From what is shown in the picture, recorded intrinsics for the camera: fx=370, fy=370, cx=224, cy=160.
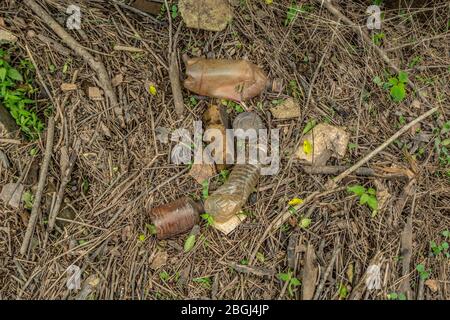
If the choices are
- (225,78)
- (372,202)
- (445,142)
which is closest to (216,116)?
(225,78)

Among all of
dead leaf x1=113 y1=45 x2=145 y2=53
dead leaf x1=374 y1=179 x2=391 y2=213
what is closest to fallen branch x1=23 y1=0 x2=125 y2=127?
dead leaf x1=113 y1=45 x2=145 y2=53

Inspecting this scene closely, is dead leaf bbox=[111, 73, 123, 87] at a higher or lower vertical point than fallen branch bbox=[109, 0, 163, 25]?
lower

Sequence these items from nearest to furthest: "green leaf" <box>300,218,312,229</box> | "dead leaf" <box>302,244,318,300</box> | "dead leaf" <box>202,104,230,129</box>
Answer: "dead leaf" <box>302,244,318,300</box>
"green leaf" <box>300,218,312,229</box>
"dead leaf" <box>202,104,230,129</box>

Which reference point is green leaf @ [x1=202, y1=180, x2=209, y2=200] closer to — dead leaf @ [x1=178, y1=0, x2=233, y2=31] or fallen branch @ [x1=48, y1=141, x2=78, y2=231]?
fallen branch @ [x1=48, y1=141, x2=78, y2=231]

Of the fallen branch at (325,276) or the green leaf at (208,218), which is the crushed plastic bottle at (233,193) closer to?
the green leaf at (208,218)

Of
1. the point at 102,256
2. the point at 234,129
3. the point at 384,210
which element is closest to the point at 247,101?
the point at 234,129

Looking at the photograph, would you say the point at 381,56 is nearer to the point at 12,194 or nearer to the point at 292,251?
the point at 292,251
